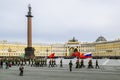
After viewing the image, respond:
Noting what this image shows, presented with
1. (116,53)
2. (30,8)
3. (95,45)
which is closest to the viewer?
(30,8)

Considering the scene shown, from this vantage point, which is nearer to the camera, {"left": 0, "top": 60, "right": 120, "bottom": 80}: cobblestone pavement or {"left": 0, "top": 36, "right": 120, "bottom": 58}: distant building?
{"left": 0, "top": 60, "right": 120, "bottom": 80}: cobblestone pavement

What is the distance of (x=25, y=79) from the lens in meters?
20.0

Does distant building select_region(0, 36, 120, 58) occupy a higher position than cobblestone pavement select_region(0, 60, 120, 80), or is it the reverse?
distant building select_region(0, 36, 120, 58)

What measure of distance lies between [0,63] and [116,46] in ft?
336

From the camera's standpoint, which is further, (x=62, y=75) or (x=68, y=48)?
(x=68, y=48)

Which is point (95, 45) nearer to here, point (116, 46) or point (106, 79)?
point (116, 46)

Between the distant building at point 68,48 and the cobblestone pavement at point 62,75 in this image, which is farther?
the distant building at point 68,48

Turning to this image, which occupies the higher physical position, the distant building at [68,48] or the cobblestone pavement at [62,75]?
the distant building at [68,48]

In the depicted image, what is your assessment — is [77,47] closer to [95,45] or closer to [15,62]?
[95,45]

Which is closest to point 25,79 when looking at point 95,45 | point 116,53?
point 116,53

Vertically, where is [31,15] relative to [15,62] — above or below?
above

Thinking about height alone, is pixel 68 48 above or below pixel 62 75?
above

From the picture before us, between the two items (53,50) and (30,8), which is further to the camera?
(53,50)

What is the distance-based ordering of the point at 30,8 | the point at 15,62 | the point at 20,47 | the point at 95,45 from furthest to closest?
the point at 95,45 < the point at 20,47 < the point at 30,8 < the point at 15,62
